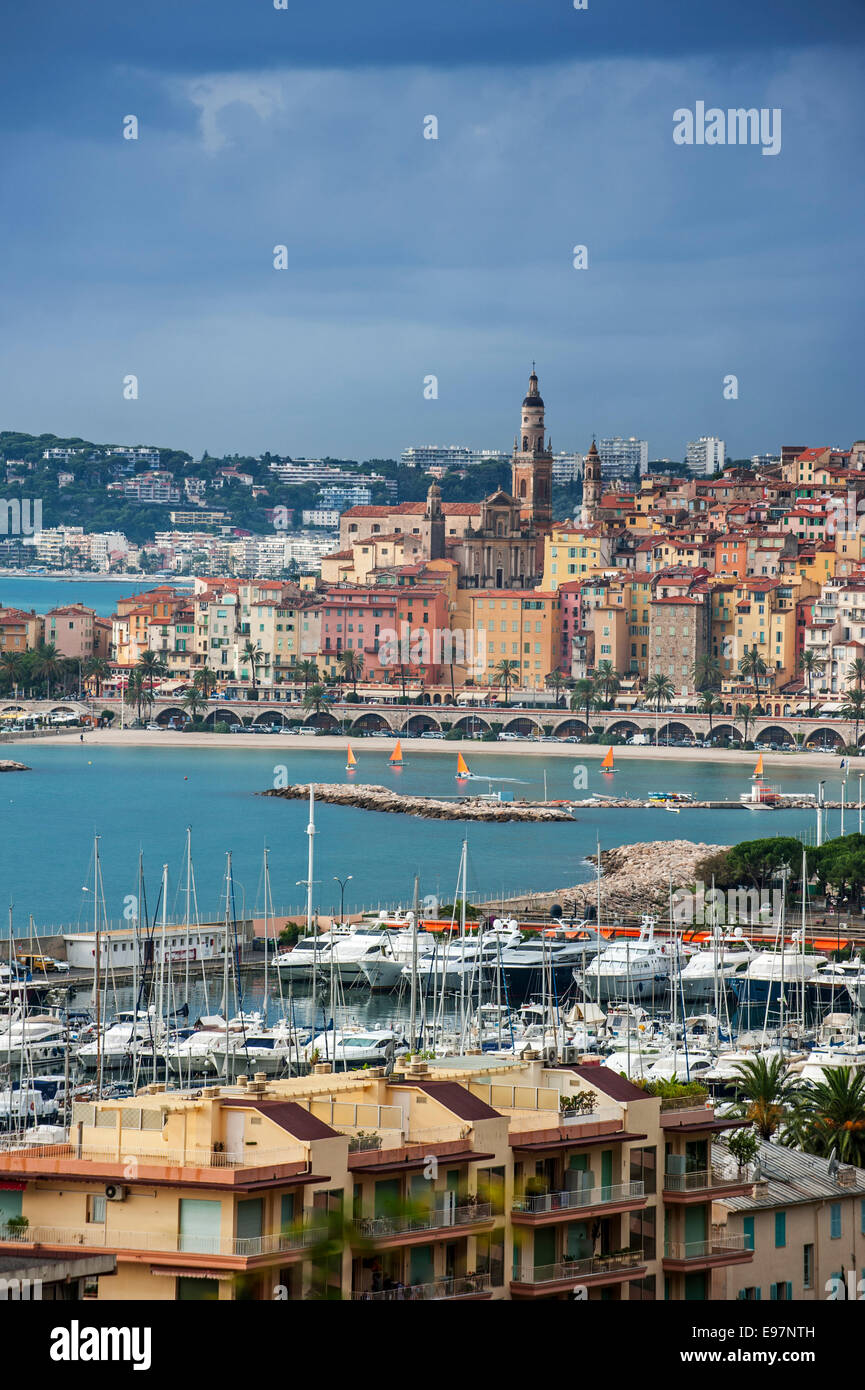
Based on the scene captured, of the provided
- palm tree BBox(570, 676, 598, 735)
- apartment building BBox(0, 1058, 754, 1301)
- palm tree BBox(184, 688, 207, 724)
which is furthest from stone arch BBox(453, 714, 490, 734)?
apartment building BBox(0, 1058, 754, 1301)

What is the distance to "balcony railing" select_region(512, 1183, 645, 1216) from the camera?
7918 mm

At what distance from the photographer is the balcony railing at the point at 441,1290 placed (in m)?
7.22

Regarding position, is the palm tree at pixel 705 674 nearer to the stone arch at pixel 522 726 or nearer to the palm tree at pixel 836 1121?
the stone arch at pixel 522 726

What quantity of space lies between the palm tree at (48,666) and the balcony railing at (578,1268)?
65.5 m

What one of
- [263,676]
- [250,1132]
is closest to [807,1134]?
[250,1132]

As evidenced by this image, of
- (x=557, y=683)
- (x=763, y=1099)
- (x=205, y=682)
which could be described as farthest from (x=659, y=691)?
(x=763, y=1099)

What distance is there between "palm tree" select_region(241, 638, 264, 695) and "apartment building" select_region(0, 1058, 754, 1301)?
212ft

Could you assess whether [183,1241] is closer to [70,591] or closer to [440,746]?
[440,746]

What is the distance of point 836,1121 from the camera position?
11648 mm

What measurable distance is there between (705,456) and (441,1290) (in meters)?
122

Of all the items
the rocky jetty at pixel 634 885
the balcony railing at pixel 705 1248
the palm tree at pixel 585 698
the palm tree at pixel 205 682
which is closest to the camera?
the balcony railing at pixel 705 1248

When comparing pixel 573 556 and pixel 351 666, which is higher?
pixel 573 556

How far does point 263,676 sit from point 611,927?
4531cm

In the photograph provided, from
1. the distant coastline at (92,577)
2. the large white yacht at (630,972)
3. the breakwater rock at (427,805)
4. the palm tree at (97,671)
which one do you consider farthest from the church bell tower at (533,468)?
the distant coastline at (92,577)
